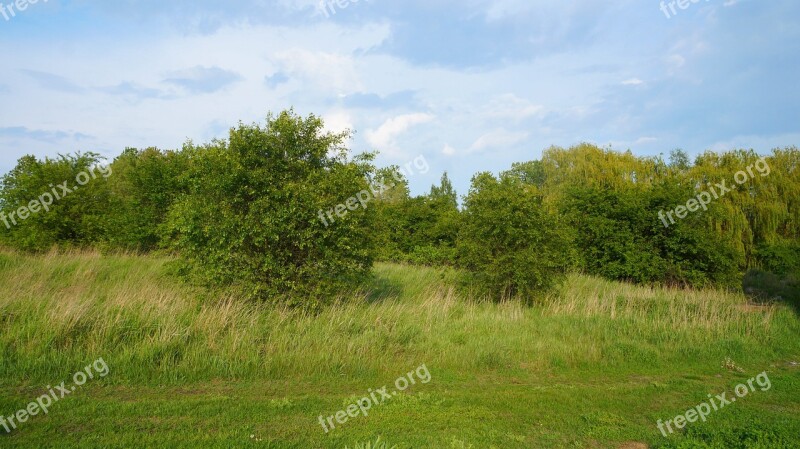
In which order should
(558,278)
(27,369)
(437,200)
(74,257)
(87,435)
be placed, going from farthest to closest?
(437,200) < (74,257) < (558,278) < (27,369) < (87,435)

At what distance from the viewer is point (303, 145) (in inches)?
444

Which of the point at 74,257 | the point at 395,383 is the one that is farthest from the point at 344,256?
the point at 74,257

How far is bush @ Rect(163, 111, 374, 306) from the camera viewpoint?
10.3 meters

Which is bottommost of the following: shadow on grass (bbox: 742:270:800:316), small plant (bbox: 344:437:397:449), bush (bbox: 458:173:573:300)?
shadow on grass (bbox: 742:270:800:316)

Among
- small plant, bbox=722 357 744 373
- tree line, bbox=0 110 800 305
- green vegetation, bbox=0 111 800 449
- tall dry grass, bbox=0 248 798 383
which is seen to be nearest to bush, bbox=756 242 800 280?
tree line, bbox=0 110 800 305

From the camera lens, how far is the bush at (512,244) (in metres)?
13.5

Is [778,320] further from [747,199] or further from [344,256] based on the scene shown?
[747,199]

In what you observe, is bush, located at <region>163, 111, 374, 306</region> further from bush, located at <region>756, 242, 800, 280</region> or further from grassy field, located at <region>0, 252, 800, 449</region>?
Result: bush, located at <region>756, 242, 800, 280</region>

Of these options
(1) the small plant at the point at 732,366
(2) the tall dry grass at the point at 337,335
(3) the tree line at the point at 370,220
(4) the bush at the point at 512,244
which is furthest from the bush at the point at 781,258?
(1) the small plant at the point at 732,366

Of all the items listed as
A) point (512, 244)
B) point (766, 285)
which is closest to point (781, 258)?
point (766, 285)

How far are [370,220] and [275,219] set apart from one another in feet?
7.07

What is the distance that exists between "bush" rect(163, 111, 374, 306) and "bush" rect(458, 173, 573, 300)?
3919mm

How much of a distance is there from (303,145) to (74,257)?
9.59m

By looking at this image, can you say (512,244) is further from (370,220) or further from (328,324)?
(328,324)
